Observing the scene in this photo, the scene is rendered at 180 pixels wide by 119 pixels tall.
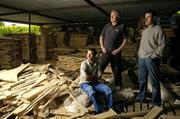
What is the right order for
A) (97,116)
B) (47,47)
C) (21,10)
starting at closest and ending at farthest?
1. (97,116)
2. (21,10)
3. (47,47)

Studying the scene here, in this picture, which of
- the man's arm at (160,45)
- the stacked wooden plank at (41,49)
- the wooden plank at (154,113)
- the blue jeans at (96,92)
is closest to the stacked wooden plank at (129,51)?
the stacked wooden plank at (41,49)

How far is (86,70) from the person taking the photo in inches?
202

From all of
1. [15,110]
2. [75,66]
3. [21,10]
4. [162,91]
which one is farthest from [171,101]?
[21,10]

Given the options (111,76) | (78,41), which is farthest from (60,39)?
(111,76)

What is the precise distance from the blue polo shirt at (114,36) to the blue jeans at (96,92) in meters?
1.02

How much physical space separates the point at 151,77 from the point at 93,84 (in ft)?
4.31

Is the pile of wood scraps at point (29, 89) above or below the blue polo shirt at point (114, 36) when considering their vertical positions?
below

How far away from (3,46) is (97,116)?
244 inches

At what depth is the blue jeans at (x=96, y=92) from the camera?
4793 mm

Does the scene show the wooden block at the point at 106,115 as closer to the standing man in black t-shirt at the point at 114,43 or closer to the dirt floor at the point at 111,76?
the dirt floor at the point at 111,76

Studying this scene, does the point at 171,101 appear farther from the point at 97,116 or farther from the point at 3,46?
the point at 3,46

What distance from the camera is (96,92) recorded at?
511 cm

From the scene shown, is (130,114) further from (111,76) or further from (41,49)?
(41,49)

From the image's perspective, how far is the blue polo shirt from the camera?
5.56 m
